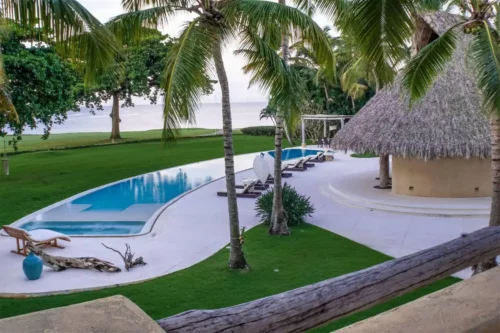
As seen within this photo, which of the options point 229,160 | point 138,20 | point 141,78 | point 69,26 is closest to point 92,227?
point 229,160

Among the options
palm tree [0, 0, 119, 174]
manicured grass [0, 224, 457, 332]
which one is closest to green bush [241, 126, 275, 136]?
manicured grass [0, 224, 457, 332]

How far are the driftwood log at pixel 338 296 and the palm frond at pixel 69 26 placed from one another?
4.51 meters

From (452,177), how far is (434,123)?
170 cm

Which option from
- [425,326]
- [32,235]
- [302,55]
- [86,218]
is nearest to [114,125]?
[302,55]

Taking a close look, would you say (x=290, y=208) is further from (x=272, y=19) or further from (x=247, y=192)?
(x=272, y=19)

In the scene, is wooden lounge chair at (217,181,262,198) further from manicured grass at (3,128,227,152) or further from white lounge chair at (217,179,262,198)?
manicured grass at (3,128,227,152)

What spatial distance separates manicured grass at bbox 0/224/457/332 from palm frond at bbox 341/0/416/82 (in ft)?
12.1

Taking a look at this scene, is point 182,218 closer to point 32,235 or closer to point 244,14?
point 32,235

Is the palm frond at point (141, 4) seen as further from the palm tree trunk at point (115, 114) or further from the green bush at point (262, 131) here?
the green bush at point (262, 131)

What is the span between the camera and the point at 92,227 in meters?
14.1

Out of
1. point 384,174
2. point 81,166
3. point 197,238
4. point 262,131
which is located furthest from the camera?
point 262,131

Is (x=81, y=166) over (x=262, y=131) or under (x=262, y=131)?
under

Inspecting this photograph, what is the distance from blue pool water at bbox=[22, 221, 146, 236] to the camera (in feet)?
44.3

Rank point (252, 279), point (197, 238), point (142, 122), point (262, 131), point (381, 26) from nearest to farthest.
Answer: point (381, 26), point (252, 279), point (197, 238), point (262, 131), point (142, 122)
